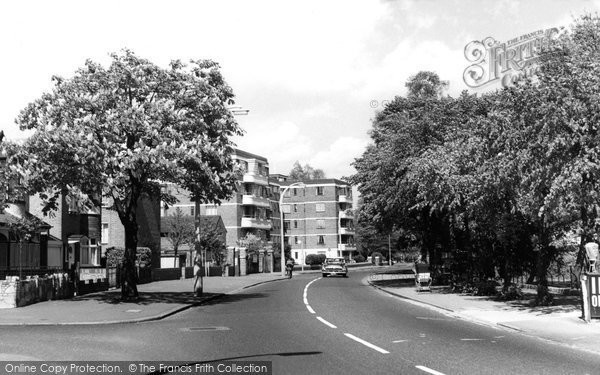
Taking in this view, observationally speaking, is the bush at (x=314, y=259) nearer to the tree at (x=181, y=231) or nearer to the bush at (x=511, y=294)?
the tree at (x=181, y=231)

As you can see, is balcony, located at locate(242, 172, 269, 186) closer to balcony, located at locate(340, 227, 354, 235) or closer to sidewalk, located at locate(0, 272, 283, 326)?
balcony, located at locate(340, 227, 354, 235)

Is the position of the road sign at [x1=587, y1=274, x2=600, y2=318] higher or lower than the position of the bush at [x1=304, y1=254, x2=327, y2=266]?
higher

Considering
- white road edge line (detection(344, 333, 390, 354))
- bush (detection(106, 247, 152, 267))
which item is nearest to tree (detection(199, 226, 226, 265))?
bush (detection(106, 247, 152, 267))

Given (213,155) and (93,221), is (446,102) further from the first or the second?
(93,221)

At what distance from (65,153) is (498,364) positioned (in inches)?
640

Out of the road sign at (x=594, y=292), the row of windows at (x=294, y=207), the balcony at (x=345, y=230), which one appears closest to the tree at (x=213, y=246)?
the road sign at (x=594, y=292)

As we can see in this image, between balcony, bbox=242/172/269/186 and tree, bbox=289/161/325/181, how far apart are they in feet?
101

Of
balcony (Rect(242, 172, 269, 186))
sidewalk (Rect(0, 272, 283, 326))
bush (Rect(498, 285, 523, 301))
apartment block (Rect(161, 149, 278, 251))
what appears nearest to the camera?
sidewalk (Rect(0, 272, 283, 326))

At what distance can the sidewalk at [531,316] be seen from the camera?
1339 cm

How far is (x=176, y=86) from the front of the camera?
78.3 feet

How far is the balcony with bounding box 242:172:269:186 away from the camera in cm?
9017

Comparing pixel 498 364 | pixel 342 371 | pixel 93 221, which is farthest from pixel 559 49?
pixel 93 221

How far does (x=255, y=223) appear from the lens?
90.7 metres

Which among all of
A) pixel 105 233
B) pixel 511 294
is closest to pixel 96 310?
pixel 511 294
